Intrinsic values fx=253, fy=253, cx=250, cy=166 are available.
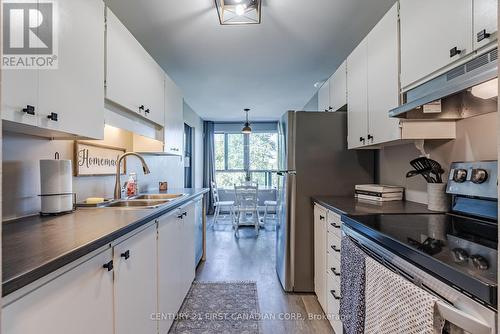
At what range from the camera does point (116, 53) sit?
1565mm

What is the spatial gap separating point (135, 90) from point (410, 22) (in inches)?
69.6

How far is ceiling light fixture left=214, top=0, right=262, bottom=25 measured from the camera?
1854mm

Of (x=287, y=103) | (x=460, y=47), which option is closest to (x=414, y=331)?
(x=460, y=47)

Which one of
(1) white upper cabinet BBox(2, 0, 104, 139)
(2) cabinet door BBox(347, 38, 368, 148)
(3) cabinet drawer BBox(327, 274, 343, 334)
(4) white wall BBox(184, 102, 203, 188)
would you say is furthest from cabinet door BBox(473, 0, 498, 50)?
(4) white wall BBox(184, 102, 203, 188)

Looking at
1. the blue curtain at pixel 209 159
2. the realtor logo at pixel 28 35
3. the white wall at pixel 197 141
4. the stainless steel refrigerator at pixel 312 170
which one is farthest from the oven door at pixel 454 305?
the blue curtain at pixel 209 159

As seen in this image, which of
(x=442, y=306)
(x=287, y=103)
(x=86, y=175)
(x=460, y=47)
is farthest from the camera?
(x=287, y=103)

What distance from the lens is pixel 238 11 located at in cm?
189

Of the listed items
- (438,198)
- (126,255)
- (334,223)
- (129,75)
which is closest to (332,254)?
(334,223)

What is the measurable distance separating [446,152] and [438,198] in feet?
0.99

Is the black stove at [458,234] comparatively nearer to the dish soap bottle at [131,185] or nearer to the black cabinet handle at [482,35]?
the black cabinet handle at [482,35]

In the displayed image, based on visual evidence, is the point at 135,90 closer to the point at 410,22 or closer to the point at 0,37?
the point at 0,37

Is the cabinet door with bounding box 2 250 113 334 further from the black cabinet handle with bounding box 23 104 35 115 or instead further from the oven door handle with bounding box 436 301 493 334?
the oven door handle with bounding box 436 301 493 334

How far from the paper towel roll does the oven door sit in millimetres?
1595

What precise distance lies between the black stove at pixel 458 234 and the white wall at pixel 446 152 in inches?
4.4
